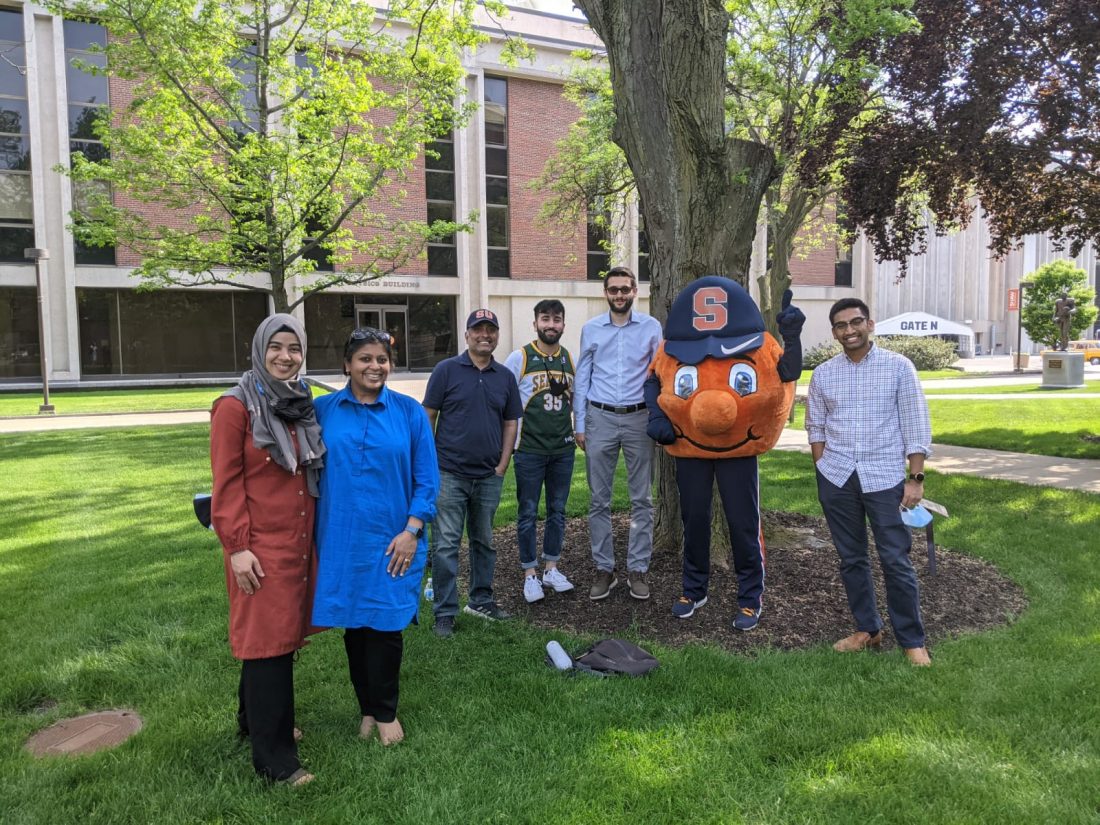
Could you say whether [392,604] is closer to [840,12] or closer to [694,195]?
[694,195]

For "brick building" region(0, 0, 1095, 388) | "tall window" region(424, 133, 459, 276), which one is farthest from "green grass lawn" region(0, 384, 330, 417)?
"tall window" region(424, 133, 459, 276)

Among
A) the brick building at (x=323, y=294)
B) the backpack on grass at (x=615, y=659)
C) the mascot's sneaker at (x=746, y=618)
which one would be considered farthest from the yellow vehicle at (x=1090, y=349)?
the backpack on grass at (x=615, y=659)

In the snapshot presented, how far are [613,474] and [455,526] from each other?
103 cm

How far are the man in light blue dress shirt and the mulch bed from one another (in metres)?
0.24

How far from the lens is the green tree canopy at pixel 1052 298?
36.2 metres

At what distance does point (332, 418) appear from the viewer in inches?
119

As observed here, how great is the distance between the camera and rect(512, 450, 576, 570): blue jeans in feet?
16.0

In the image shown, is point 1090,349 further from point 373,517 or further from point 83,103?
point 373,517

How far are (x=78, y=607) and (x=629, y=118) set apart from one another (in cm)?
474

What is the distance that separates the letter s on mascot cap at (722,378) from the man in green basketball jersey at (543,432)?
782mm

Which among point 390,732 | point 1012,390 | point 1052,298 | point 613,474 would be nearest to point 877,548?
point 613,474

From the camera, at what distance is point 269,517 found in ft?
9.12

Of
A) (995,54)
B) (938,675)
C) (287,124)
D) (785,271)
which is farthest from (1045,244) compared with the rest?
(938,675)

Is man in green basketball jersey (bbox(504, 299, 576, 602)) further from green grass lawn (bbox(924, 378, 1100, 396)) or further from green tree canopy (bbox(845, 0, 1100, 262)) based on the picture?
green grass lawn (bbox(924, 378, 1100, 396))
